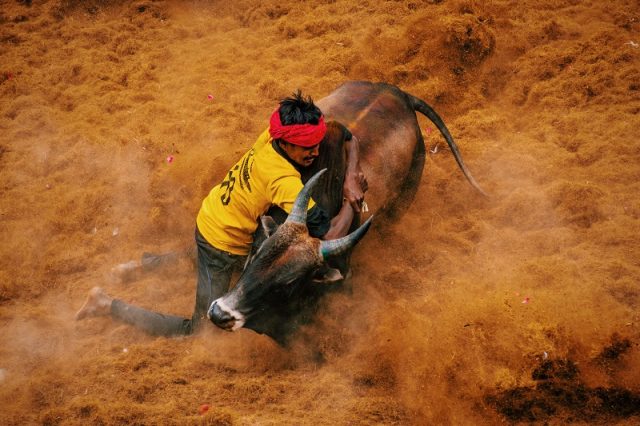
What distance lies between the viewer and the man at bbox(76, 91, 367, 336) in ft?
12.2

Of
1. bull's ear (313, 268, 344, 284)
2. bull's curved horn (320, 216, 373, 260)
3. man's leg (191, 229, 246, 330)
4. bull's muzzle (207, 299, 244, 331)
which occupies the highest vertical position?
bull's curved horn (320, 216, 373, 260)

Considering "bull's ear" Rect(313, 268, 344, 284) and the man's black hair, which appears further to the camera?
"bull's ear" Rect(313, 268, 344, 284)

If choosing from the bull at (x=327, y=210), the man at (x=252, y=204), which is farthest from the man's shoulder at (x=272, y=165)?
the bull at (x=327, y=210)

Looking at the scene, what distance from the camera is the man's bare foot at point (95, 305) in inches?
186

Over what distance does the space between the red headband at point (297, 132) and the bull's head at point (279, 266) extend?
1.00 ft

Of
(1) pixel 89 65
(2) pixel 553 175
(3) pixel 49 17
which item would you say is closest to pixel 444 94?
(2) pixel 553 175

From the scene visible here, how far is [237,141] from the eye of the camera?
21.3ft

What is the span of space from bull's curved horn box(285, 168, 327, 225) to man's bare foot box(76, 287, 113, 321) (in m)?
2.16

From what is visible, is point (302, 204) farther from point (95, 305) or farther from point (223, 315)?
point (95, 305)

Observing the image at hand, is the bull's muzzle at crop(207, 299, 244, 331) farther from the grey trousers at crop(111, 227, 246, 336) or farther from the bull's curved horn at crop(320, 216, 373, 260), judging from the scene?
the grey trousers at crop(111, 227, 246, 336)

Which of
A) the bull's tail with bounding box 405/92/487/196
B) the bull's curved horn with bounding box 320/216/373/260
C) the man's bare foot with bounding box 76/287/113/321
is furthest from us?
the bull's tail with bounding box 405/92/487/196

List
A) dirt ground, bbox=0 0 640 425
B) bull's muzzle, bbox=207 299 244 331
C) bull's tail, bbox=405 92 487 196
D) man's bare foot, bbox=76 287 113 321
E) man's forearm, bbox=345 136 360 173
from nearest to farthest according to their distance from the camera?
bull's muzzle, bbox=207 299 244 331 → dirt ground, bbox=0 0 640 425 → man's forearm, bbox=345 136 360 173 → man's bare foot, bbox=76 287 113 321 → bull's tail, bbox=405 92 487 196

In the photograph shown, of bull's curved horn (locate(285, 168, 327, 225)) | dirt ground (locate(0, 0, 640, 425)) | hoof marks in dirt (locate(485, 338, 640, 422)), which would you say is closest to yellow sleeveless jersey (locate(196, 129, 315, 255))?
bull's curved horn (locate(285, 168, 327, 225))

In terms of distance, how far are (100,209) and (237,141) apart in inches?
68.5
